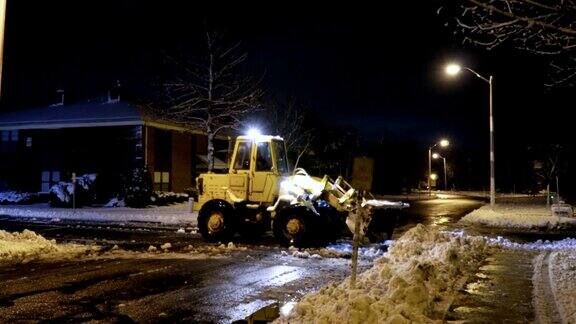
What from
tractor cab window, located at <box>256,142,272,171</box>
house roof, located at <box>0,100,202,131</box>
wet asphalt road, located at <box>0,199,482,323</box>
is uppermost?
house roof, located at <box>0,100,202,131</box>

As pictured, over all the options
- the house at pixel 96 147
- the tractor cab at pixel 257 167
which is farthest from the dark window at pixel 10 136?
the tractor cab at pixel 257 167

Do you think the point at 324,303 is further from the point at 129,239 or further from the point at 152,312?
the point at 129,239

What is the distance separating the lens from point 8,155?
4369 centimetres

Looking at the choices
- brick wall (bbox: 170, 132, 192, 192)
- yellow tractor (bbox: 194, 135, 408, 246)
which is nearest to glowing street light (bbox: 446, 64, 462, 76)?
yellow tractor (bbox: 194, 135, 408, 246)

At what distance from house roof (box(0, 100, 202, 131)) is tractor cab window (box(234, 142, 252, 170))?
71.8ft

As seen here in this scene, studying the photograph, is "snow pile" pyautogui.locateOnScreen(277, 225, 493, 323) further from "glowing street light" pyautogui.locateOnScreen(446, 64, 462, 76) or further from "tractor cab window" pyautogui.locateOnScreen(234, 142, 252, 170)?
"glowing street light" pyautogui.locateOnScreen(446, 64, 462, 76)

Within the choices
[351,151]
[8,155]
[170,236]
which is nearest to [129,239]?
[170,236]

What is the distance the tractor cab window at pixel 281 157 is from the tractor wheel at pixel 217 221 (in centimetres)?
197

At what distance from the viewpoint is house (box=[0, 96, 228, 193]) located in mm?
39062

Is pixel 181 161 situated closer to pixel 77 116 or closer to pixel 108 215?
pixel 77 116

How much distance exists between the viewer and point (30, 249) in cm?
1433

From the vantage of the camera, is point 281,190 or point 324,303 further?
point 281,190

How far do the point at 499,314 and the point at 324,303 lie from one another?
243 cm

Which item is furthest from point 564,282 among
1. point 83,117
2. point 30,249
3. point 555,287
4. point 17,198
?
point 83,117
